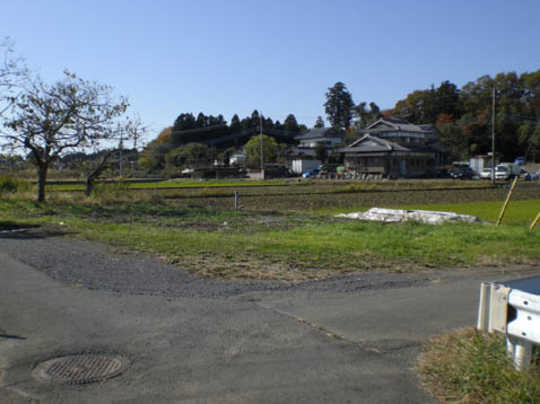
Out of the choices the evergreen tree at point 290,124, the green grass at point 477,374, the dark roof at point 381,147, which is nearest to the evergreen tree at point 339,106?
the evergreen tree at point 290,124

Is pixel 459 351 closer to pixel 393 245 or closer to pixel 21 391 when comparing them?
pixel 21 391

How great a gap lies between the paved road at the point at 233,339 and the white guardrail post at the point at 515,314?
806 millimetres

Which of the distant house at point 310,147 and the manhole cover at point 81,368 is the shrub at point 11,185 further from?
the distant house at point 310,147

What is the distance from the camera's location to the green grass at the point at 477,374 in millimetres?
3658

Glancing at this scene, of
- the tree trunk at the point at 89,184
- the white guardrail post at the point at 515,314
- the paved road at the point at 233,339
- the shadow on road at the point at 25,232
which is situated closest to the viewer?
the white guardrail post at the point at 515,314

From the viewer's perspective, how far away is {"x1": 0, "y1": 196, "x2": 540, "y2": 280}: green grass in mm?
9242

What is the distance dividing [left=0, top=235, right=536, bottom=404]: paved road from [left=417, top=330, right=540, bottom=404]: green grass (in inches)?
7.6

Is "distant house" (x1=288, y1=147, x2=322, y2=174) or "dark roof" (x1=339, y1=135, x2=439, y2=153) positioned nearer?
"dark roof" (x1=339, y1=135, x2=439, y2=153)

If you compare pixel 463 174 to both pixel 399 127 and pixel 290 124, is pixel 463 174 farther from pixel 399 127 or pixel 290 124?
pixel 290 124

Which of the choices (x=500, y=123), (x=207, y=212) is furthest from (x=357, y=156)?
(x=207, y=212)

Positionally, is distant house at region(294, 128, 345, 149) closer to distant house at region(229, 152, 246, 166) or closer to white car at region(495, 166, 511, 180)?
distant house at region(229, 152, 246, 166)

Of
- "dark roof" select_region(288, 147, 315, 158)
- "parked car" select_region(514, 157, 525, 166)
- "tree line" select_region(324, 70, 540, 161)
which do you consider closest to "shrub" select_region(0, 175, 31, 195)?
"tree line" select_region(324, 70, 540, 161)

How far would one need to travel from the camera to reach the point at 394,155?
6812 cm

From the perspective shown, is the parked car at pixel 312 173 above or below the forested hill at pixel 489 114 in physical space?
below
